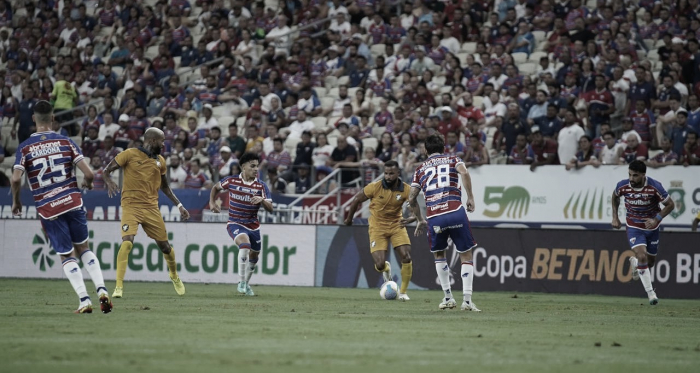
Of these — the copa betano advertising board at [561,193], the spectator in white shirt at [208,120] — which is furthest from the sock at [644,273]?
the spectator in white shirt at [208,120]

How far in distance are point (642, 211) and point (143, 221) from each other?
8.52m

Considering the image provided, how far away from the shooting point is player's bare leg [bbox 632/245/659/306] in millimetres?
18625

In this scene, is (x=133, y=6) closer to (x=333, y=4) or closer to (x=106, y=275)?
(x=333, y=4)

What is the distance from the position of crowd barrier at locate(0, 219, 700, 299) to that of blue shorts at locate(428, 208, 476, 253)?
25.2ft

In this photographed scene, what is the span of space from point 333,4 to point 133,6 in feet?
25.4

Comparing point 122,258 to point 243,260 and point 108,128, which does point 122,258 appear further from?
point 108,128

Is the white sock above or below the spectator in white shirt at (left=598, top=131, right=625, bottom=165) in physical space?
below

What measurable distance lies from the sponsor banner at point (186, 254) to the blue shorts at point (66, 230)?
11562 mm

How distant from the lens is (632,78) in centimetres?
2522

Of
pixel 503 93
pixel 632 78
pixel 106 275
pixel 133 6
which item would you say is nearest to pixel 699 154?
pixel 632 78

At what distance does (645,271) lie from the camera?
738 inches

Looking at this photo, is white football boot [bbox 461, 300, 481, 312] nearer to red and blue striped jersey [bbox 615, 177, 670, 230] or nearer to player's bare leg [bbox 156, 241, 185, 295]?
red and blue striped jersey [bbox 615, 177, 670, 230]

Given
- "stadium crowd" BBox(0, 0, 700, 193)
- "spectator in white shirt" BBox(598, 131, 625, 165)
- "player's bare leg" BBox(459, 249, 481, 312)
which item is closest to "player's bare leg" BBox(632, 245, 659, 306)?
"stadium crowd" BBox(0, 0, 700, 193)

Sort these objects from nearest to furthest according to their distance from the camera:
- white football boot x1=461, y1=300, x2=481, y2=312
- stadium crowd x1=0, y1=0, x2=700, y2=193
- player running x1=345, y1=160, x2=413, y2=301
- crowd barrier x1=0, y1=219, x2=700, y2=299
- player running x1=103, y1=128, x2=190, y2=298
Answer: white football boot x1=461, y1=300, x2=481, y2=312 → player running x1=103, y1=128, x2=190, y2=298 → player running x1=345, y1=160, x2=413, y2=301 → crowd barrier x1=0, y1=219, x2=700, y2=299 → stadium crowd x1=0, y1=0, x2=700, y2=193
